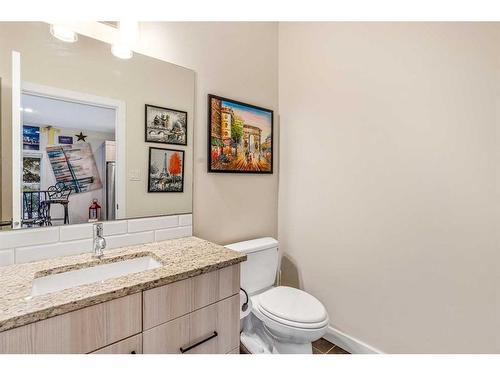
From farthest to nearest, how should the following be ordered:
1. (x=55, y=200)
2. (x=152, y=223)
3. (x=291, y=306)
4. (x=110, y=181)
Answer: (x=291, y=306), (x=152, y=223), (x=110, y=181), (x=55, y=200)

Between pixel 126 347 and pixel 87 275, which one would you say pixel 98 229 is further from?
pixel 126 347

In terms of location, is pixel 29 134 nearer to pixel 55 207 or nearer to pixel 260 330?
pixel 55 207

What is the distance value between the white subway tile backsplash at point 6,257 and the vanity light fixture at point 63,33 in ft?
3.05

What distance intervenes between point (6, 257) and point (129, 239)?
1.49 feet

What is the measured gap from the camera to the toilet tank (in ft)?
5.21

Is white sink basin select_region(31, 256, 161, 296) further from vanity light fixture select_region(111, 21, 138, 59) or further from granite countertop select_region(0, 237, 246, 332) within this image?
vanity light fixture select_region(111, 21, 138, 59)

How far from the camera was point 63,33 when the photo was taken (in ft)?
3.62

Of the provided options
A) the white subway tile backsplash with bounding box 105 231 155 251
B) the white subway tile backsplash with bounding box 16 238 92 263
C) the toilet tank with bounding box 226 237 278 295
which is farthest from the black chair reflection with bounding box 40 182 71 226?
the toilet tank with bounding box 226 237 278 295

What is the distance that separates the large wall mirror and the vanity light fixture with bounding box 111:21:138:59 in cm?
4

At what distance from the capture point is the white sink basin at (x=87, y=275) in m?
0.93

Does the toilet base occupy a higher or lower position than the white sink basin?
lower

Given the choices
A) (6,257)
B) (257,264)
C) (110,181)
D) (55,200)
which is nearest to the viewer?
(6,257)

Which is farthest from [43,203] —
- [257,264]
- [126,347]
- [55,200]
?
[257,264]

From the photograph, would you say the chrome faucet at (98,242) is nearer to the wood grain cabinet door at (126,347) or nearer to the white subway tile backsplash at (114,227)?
the white subway tile backsplash at (114,227)
